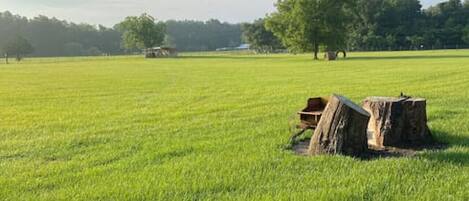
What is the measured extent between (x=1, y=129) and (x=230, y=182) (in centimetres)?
626

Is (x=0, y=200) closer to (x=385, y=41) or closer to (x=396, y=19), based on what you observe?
(x=385, y=41)

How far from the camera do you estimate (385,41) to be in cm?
10406

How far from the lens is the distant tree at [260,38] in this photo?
11594 centimetres

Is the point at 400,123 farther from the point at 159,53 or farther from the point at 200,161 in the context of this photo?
the point at 159,53

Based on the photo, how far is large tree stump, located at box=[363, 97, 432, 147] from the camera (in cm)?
753

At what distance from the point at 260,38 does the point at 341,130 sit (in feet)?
367

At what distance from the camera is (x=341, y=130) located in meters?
6.74

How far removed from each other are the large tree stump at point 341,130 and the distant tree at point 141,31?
10279cm

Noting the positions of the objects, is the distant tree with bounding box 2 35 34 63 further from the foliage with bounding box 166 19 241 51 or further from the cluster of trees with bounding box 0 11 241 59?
the foliage with bounding box 166 19 241 51

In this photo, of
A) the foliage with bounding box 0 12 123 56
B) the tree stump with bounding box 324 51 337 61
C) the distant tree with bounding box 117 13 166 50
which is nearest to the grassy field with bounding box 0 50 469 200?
the tree stump with bounding box 324 51 337 61

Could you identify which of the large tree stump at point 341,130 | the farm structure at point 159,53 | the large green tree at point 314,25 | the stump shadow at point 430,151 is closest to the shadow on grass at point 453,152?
the stump shadow at point 430,151

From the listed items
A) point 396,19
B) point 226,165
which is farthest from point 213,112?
point 396,19

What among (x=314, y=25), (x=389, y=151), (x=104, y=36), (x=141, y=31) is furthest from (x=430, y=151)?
(x=104, y=36)

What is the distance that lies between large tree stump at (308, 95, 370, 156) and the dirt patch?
5.2 inches
